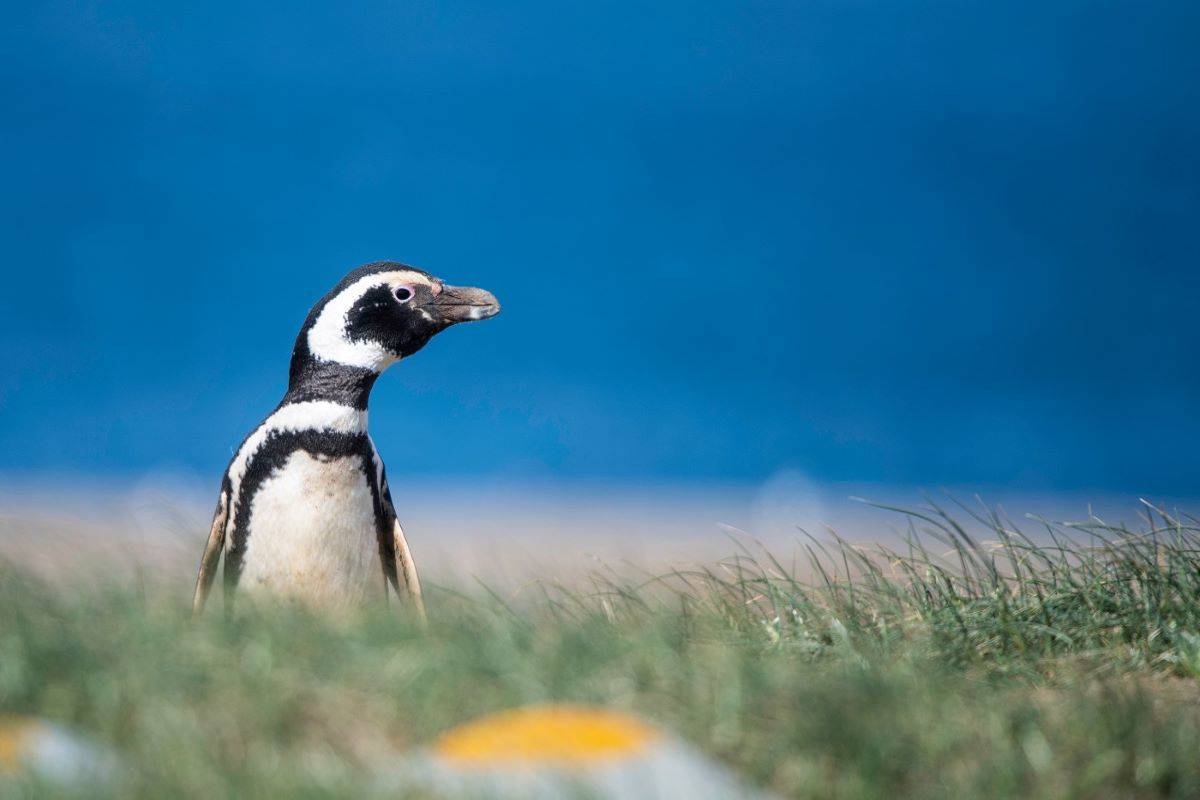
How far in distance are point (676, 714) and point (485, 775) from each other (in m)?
0.57

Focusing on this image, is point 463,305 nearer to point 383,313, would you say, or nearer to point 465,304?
point 465,304

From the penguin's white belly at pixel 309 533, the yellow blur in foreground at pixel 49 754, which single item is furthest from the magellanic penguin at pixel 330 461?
the yellow blur in foreground at pixel 49 754

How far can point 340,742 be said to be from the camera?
2951 mm

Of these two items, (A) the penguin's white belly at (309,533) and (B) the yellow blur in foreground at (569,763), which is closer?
(B) the yellow blur in foreground at (569,763)

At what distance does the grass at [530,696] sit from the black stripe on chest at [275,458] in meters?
1.07

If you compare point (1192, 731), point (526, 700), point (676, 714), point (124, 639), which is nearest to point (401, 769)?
point (526, 700)

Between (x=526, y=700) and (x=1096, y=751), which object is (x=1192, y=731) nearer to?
(x=1096, y=751)

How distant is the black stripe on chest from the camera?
17.2ft

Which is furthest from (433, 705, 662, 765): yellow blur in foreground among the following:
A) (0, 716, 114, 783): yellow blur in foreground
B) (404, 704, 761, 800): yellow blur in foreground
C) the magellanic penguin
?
the magellanic penguin

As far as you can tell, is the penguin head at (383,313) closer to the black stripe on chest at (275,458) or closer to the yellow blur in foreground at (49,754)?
the black stripe on chest at (275,458)

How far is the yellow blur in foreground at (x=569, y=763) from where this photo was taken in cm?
258

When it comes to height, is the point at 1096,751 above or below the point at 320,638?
below

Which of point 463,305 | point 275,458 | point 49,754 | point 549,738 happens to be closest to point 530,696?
point 549,738

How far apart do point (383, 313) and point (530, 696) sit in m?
2.68
